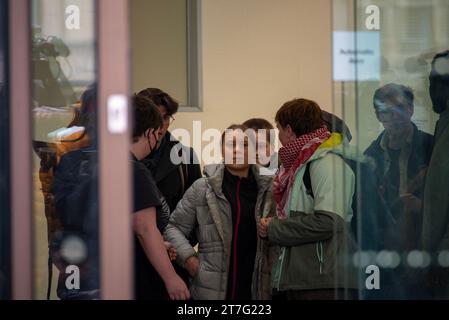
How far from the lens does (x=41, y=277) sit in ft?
9.87

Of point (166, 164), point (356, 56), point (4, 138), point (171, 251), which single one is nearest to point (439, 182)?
point (356, 56)

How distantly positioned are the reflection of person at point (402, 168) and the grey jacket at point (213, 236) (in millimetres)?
918

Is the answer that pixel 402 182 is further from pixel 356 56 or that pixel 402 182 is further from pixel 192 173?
pixel 192 173

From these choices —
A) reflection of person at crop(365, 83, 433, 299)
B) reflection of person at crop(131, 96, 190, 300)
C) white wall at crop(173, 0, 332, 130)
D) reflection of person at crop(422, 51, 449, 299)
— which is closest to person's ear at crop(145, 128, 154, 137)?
reflection of person at crop(131, 96, 190, 300)

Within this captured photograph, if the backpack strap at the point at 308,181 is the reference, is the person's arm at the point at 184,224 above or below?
below

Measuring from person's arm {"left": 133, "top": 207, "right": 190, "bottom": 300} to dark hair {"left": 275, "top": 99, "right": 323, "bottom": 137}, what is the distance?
912 mm

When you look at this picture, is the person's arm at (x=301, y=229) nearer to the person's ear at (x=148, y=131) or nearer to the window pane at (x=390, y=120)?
the window pane at (x=390, y=120)

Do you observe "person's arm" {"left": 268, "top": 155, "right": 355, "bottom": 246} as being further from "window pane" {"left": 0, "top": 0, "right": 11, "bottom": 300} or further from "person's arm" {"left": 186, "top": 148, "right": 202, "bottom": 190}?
"window pane" {"left": 0, "top": 0, "right": 11, "bottom": 300}

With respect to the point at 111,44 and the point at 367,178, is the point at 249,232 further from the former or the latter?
the point at 111,44

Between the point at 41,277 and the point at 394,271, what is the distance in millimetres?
1286

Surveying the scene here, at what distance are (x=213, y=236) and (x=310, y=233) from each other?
1.89 feet

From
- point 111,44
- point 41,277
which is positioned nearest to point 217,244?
point 41,277

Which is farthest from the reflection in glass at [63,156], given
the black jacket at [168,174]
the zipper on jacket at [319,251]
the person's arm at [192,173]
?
the person's arm at [192,173]

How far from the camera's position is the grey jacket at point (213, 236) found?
4.22 meters
